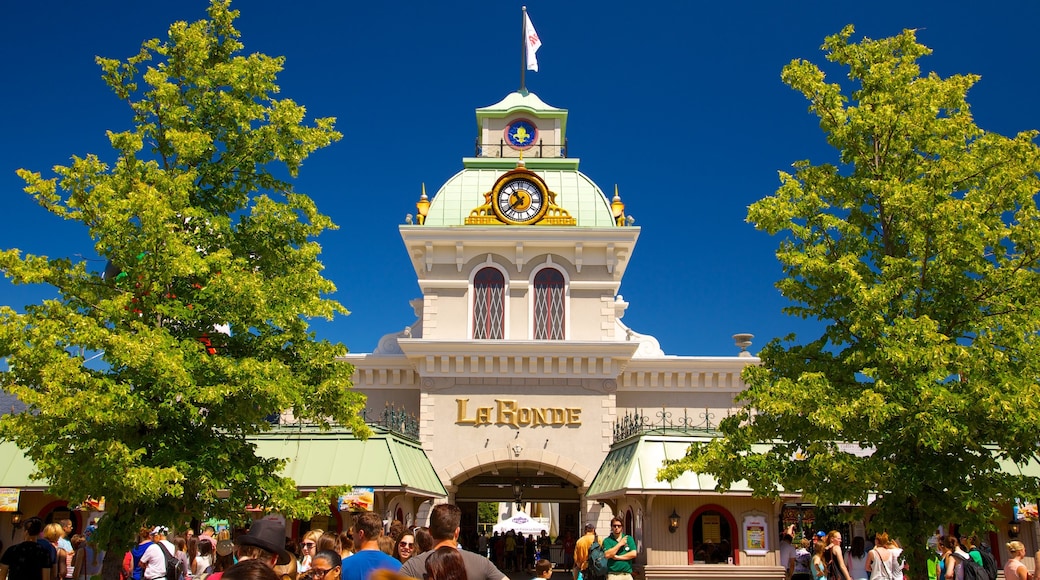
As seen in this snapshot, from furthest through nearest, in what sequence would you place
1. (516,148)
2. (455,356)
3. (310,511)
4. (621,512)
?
(516,148) → (455,356) → (621,512) → (310,511)

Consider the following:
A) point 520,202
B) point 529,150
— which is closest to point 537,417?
point 520,202

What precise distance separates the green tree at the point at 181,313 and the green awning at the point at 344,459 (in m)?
7.03

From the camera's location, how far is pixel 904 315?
44.1ft

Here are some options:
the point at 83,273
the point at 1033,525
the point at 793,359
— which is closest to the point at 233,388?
the point at 83,273

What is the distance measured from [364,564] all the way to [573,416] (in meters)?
19.3

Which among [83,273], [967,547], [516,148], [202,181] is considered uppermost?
[516,148]

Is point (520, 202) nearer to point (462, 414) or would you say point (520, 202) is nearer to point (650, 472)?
point (462, 414)

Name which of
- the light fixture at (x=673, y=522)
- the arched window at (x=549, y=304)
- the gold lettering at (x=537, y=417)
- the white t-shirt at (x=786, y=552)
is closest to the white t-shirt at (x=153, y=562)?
the white t-shirt at (x=786, y=552)

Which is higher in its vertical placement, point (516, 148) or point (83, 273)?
point (516, 148)

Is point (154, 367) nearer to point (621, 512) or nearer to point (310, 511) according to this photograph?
point (310, 511)

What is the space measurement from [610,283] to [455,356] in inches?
203

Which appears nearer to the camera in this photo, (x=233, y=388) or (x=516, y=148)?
(x=233, y=388)

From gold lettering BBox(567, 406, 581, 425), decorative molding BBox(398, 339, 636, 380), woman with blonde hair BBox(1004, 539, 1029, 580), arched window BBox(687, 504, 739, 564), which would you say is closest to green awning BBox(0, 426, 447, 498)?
decorative molding BBox(398, 339, 636, 380)

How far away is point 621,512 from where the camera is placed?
23219mm
